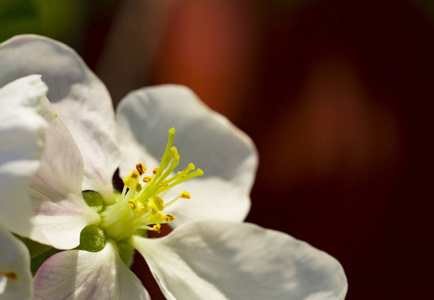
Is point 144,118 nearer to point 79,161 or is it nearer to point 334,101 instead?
point 79,161

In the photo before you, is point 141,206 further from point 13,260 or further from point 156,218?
point 13,260

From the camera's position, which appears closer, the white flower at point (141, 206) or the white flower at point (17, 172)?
the white flower at point (17, 172)

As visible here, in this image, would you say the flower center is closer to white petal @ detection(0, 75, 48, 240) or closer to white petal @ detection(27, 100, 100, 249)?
white petal @ detection(27, 100, 100, 249)

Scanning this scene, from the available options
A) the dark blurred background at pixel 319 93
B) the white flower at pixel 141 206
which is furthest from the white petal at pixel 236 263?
the dark blurred background at pixel 319 93

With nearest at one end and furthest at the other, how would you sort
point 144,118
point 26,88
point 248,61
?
point 26,88 → point 144,118 → point 248,61

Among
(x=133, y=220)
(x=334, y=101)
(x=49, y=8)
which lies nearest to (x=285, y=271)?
(x=133, y=220)

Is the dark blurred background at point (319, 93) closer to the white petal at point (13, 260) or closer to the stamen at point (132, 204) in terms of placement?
the stamen at point (132, 204)

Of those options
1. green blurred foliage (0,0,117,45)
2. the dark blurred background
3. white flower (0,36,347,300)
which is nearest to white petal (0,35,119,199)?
white flower (0,36,347,300)
